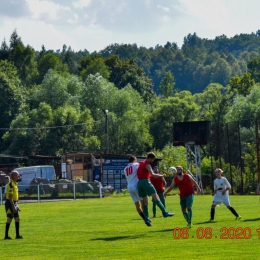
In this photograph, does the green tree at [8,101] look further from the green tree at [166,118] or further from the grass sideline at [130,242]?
the grass sideline at [130,242]

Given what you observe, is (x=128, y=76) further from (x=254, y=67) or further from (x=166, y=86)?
(x=166, y=86)

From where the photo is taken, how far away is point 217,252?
16234 millimetres

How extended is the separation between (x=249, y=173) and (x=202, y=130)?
5933mm

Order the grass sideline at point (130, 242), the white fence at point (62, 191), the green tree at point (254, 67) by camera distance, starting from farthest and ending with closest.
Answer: the green tree at point (254, 67), the white fence at point (62, 191), the grass sideline at point (130, 242)

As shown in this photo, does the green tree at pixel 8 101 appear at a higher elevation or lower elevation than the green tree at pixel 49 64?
lower

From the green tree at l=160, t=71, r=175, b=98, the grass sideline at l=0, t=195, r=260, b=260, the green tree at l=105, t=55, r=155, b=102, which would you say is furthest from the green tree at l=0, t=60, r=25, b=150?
the grass sideline at l=0, t=195, r=260, b=260

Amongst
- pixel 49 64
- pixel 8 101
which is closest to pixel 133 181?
pixel 8 101

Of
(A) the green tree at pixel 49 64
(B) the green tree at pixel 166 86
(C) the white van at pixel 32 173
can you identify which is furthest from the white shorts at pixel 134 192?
(B) the green tree at pixel 166 86

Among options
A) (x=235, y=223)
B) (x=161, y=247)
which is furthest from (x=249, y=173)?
(x=161, y=247)

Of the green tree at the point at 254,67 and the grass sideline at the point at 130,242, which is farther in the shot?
the green tree at the point at 254,67

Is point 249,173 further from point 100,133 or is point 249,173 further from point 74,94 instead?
point 74,94

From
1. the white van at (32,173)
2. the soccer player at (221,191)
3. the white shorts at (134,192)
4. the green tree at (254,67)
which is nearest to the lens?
the white shorts at (134,192)

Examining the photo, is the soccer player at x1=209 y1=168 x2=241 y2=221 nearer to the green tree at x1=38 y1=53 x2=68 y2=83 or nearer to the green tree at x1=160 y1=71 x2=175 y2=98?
the green tree at x1=38 y1=53 x2=68 y2=83

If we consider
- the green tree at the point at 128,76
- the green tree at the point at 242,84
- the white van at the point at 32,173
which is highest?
the green tree at the point at 128,76
